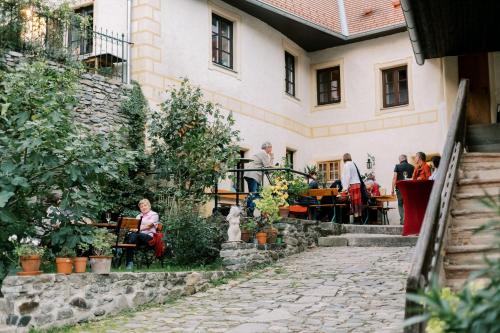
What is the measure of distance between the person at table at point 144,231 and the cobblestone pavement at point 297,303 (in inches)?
52.7

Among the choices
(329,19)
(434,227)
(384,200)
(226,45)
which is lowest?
(434,227)

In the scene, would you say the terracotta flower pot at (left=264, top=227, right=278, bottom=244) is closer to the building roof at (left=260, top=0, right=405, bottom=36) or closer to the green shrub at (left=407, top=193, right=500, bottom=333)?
the building roof at (left=260, top=0, right=405, bottom=36)

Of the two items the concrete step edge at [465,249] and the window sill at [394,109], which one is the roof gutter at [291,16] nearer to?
the window sill at [394,109]

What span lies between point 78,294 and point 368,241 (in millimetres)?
6416

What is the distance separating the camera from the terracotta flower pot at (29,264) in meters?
7.07

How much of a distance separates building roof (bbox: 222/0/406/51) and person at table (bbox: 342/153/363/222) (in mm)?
4977

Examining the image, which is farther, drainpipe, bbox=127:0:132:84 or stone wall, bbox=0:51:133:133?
drainpipe, bbox=127:0:132:84

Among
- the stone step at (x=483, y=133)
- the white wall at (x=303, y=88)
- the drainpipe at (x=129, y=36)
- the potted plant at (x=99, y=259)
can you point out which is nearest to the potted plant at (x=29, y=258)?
the potted plant at (x=99, y=259)

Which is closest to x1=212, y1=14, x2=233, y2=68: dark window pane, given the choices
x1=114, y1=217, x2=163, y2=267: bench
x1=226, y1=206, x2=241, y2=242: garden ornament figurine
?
x1=226, y1=206, x2=241, y2=242: garden ornament figurine

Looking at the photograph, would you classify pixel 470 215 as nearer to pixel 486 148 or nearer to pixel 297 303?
pixel 297 303

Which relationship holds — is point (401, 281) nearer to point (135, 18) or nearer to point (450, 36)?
point (450, 36)

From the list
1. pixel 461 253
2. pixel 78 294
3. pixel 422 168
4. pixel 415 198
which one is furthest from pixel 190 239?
pixel 461 253

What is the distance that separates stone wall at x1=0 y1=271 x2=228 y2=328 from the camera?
6945 mm

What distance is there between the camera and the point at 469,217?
264 inches
